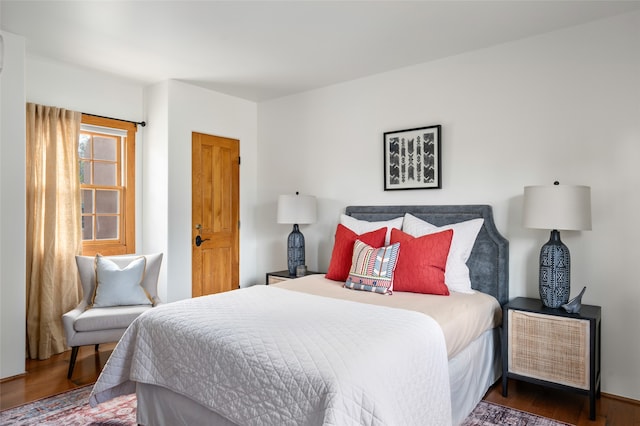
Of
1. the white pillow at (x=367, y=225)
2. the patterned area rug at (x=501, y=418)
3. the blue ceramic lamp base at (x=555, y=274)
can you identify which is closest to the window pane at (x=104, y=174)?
the white pillow at (x=367, y=225)

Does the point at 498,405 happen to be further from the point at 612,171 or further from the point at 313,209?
the point at 313,209

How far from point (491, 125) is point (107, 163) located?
12.2ft

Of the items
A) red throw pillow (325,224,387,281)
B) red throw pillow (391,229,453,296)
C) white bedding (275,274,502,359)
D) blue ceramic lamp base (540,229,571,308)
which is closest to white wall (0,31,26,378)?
white bedding (275,274,502,359)

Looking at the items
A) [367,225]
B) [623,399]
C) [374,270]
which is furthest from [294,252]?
[623,399]

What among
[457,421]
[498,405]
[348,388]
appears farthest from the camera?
[498,405]

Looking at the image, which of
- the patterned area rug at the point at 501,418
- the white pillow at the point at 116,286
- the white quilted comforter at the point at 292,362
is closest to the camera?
the white quilted comforter at the point at 292,362

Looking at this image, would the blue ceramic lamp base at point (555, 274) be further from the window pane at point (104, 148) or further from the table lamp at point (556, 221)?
the window pane at point (104, 148)

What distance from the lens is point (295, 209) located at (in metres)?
4.13

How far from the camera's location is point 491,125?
328 cm

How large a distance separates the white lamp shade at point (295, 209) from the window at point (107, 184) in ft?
5.35

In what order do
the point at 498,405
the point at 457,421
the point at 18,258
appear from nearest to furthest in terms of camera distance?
the point at 457,421
the point at 498,405
the point at 18,258

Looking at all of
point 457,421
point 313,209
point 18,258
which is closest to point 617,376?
point 457,421

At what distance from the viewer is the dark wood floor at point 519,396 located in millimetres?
2521

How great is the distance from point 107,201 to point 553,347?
164 inches
